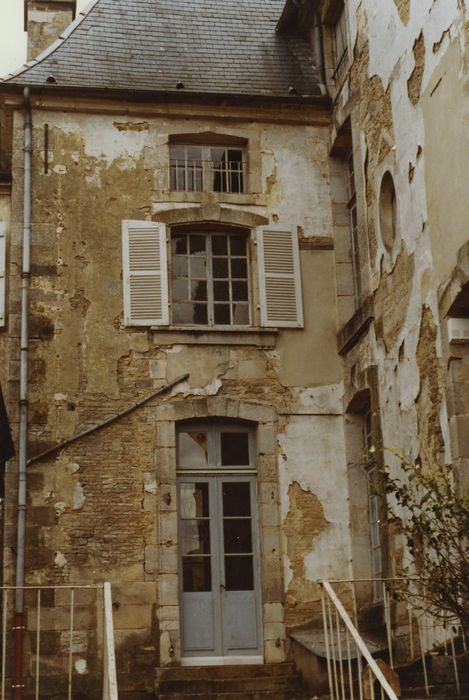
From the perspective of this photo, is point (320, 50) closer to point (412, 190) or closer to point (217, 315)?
Result: point (217, 315)

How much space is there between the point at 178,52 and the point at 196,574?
19.0 feet

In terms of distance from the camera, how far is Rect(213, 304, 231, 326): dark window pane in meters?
12.2

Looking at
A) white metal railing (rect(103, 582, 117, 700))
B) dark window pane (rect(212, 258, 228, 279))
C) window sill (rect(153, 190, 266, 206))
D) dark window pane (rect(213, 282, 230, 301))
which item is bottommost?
white metal railing (rect(103, 582, 117, 700))

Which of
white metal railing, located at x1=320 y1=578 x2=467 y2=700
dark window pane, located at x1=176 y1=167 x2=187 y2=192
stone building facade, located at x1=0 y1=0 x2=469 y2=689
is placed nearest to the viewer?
white metal railing, located at x1=320 y1=578 x2=467 y2=700

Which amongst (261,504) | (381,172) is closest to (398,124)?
(381,172)

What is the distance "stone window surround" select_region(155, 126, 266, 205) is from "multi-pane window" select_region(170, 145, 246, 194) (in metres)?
0.08

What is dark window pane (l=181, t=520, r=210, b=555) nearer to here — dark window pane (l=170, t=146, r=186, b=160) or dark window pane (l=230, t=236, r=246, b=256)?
dark window pane (l=230, t=236, r=246, b=256)

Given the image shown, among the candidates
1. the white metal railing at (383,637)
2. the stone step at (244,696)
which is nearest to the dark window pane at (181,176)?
the white metal railing at (383,637)

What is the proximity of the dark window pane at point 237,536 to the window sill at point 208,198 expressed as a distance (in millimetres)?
3314

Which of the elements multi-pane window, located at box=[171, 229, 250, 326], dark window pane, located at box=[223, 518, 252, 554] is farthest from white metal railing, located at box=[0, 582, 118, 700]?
multi-pane window, located at box=[171, 229, 250, 326]

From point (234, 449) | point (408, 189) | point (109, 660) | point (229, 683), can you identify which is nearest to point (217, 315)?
point (234, 449)

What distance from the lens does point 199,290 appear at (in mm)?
12266

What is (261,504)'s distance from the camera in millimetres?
11508

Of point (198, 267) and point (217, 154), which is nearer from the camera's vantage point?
point (198, 267)
